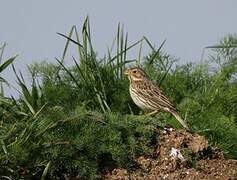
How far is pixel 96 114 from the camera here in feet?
26.5

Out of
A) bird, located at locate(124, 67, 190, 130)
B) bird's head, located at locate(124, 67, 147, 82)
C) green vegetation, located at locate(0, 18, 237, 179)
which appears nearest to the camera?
green vegetation, located at locate(0, 18, 237, 179)

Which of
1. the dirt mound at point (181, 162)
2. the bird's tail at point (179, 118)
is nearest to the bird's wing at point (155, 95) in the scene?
the bird's tail at point (179, 118)

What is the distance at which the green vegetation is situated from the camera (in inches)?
292

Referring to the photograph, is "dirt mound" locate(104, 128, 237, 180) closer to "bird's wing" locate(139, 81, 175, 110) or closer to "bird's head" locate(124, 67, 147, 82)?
"bird's wing" locate(139, 81, 175, 110)

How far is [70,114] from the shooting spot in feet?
26.0

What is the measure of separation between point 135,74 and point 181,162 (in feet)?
8.89

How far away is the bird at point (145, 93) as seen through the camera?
10047 millimetres

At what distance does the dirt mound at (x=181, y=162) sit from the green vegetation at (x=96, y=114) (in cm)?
10

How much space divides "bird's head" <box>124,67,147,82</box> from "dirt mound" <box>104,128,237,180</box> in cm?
202

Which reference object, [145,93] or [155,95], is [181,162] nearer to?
[155,95]

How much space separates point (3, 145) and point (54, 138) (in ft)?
1.66

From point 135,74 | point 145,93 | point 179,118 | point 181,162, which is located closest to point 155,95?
point 145,93

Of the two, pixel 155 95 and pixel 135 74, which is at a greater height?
pixel 135 74

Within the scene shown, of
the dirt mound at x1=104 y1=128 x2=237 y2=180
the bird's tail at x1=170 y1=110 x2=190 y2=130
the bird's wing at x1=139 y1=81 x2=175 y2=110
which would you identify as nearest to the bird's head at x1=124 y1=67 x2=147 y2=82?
the bird's wing at x1=139 y1=81 x2=175 y2=110
